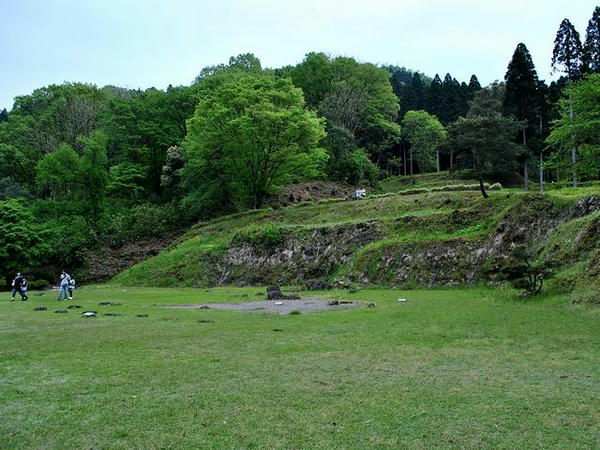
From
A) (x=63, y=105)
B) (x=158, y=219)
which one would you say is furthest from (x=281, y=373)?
(x=63, y=105)

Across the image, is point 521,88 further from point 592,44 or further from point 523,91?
point 592,44

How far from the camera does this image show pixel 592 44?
53594 millimetres

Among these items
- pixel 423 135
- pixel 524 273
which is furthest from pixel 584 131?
pixel 423 135

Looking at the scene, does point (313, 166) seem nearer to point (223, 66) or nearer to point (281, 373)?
point (223, 66)

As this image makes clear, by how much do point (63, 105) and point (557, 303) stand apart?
66.1 meters

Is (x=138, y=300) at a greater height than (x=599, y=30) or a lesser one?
lesser

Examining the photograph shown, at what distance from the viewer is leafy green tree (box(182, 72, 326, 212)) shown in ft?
143

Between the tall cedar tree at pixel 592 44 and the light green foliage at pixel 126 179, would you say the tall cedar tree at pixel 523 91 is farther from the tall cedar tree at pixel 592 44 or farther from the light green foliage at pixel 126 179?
the light green foliage at pixel 126 179

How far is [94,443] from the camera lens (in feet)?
18.3

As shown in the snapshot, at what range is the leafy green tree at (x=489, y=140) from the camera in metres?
42.6

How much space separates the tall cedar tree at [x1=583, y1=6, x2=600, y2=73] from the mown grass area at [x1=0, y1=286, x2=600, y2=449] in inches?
1988

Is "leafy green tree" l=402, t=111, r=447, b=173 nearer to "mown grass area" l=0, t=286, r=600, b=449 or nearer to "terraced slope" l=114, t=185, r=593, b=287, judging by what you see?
"terraced slope" l=114, t=185, r=593, b=287

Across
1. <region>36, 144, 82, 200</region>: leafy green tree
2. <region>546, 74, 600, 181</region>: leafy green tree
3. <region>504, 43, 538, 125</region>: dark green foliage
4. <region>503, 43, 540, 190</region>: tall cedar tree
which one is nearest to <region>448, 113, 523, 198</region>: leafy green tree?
<region>503, 43, 540, 190</region>: tall cedar tree

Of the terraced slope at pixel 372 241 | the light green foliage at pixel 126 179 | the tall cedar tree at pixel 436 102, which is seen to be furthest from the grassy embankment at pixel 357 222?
the tall cedar tree at pixel 436 102
